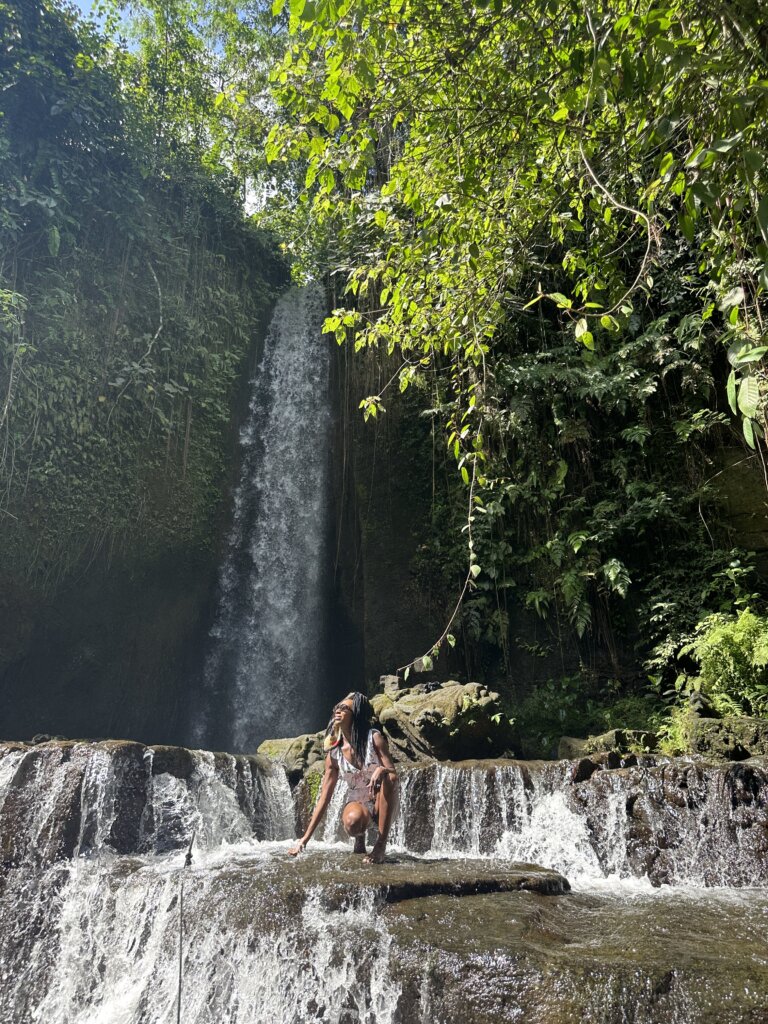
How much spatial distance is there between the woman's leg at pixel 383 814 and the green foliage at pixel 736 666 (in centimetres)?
420

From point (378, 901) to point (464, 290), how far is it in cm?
352

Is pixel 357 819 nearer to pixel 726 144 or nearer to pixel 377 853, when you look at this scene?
pixel 377 853

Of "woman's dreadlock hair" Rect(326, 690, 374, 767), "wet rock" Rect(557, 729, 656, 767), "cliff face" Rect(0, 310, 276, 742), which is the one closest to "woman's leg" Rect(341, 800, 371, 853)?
"woman's dreadlock hair" Rect(326, 690, 374, 767)

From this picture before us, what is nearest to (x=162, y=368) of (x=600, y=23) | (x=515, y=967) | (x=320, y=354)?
(x=320, y=354)

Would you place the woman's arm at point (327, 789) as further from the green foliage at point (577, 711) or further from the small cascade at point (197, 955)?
the green foliage at point (577, 711)

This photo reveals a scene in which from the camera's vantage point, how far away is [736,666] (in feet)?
22.6

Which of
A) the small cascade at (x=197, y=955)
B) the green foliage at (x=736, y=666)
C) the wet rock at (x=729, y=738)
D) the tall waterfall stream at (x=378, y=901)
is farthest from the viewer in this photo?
the green foliage at (x=736, y=666)

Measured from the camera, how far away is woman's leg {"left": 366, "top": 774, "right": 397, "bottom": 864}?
13.4ft

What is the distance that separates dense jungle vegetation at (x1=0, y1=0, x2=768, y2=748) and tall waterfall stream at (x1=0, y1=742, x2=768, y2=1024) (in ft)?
5.26

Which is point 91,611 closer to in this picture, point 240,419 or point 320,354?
point 240,419

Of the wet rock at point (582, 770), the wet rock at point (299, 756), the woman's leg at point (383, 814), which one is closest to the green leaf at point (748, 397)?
the woman's leg at point (383, 814)

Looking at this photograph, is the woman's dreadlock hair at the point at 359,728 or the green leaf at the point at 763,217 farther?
the woman's dreadlock hair at the point at 359,728

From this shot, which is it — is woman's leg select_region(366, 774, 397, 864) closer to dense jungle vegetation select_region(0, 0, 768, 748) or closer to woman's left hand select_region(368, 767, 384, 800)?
woman's left hand select_region(368, 767, 384, 800)

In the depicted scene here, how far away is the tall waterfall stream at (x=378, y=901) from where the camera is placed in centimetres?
277
